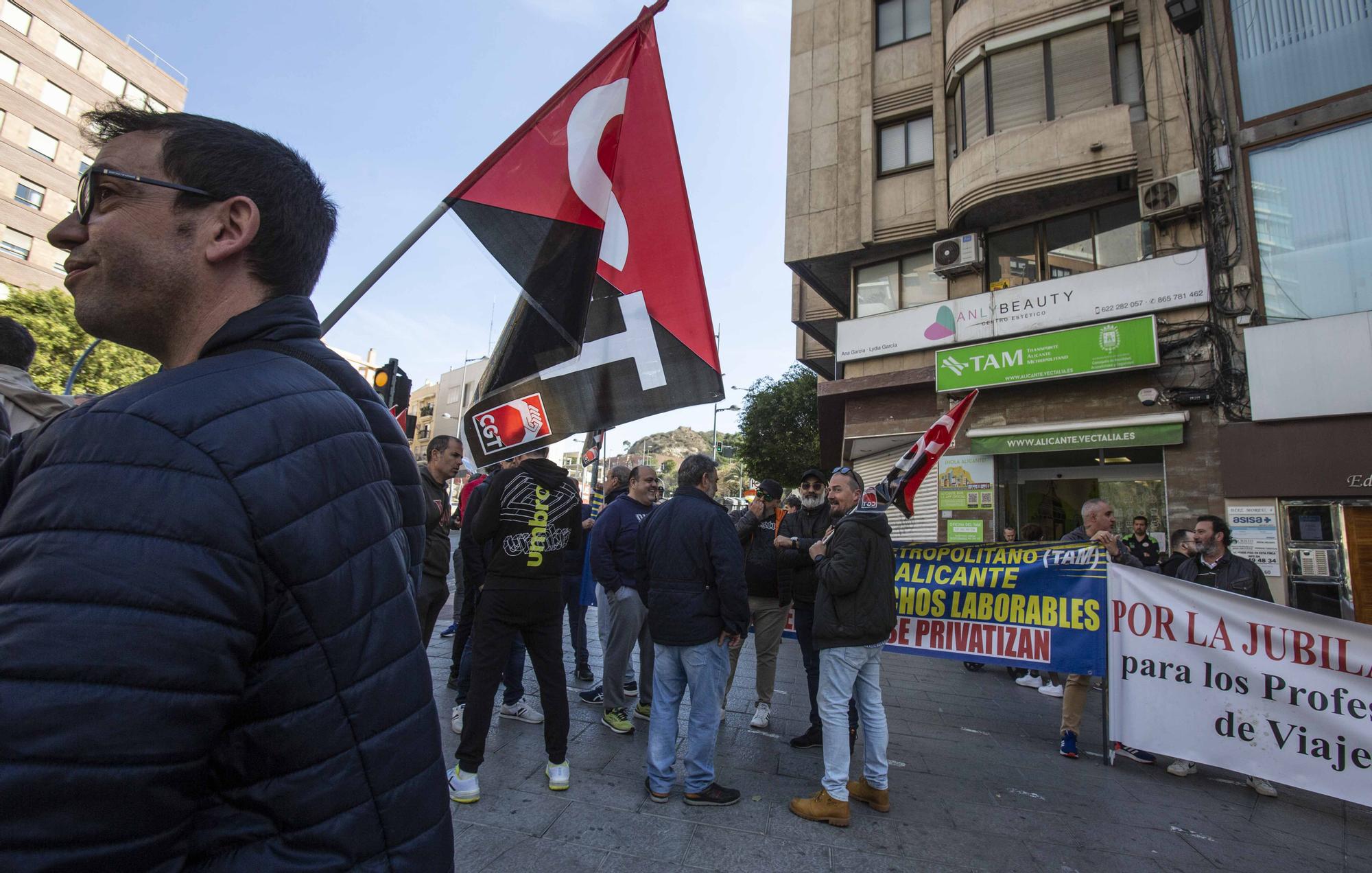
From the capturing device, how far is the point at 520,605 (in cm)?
404

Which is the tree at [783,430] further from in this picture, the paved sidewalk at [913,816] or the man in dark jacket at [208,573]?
the man in dark jacket at [208,573]

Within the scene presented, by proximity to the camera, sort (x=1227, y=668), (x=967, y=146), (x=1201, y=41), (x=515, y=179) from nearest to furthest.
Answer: (x=515, y=179), (x=1227, y=668), (x=1201, y=41), (x=967, y=146)

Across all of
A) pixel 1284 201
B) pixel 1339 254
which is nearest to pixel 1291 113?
pixel 1284 201

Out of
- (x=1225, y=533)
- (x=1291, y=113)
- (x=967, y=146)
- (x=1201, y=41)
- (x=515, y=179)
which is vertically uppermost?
(x=1201, y=41)

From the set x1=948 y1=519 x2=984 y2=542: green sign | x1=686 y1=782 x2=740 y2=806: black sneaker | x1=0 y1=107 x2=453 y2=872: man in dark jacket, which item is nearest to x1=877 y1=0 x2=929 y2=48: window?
x1=948 y1=519 x2=984 y2=542: green sign

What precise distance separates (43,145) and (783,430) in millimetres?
37497

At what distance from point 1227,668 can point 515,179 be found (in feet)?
18.3

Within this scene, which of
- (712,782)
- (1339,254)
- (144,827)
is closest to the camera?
(144,827)

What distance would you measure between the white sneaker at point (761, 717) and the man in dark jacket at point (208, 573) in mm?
4870

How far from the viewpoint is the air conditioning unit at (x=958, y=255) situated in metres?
13.6

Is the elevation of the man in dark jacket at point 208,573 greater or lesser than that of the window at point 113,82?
lesser

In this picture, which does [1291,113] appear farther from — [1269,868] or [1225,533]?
[1269,868]

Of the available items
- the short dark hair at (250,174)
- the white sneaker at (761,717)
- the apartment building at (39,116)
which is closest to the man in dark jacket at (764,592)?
the white sneaker at (761,717)

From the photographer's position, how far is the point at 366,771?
35.0 inches
